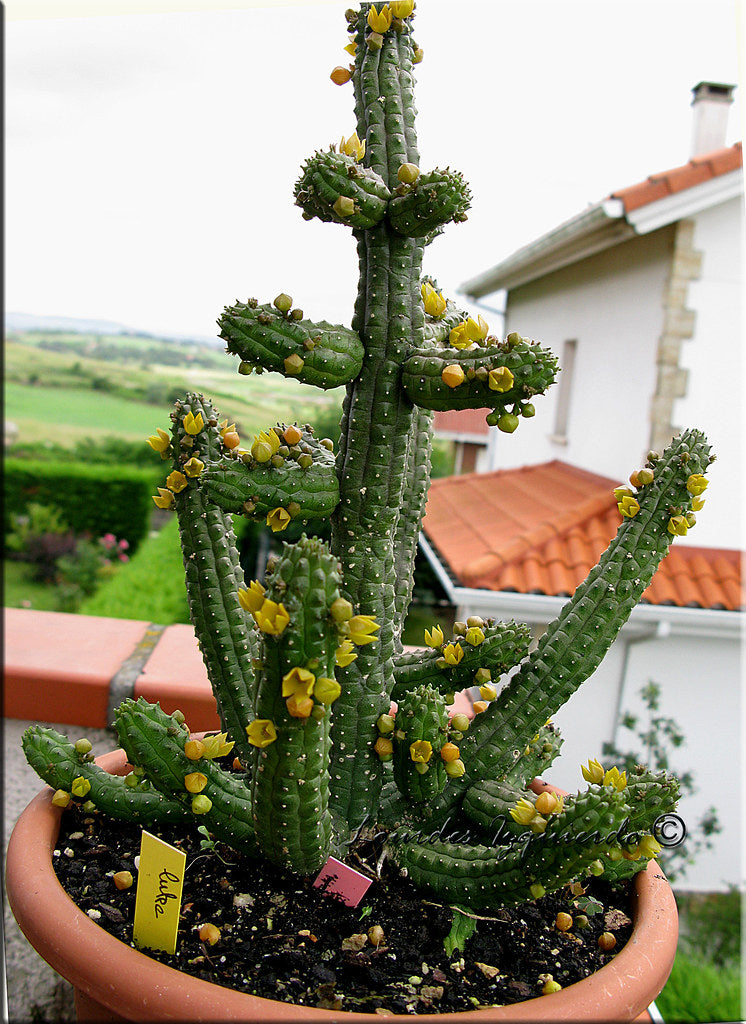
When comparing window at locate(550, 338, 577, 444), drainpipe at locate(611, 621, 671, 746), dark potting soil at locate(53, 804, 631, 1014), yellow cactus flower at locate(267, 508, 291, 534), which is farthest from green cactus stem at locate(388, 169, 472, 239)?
window at locate(550, 338, 577, 444)

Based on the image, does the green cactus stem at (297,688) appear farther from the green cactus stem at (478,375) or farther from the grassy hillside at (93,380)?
the grassy hillside at (93,380)

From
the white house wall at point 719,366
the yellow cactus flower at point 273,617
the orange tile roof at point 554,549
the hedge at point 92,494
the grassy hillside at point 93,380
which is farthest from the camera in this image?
the grassy hillside at point 93,380

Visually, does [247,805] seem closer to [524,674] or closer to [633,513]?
[524,674]

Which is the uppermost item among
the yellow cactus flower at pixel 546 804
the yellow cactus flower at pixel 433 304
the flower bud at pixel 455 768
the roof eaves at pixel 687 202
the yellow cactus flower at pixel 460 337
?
the roof eaves at pixel 687 202

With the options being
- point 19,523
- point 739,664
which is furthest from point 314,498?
point 19,523

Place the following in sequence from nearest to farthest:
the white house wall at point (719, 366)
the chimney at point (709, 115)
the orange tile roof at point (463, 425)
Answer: the white house wall at point (719, 366)
the chimney at point (709, 115)
the orange tile roof at point (463, 425)

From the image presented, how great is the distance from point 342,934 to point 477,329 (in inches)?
19.9

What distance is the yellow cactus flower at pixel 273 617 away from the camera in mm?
514

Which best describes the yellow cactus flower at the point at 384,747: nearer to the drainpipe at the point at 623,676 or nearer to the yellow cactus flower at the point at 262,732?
the yellow cactus flower at the point at 262,732

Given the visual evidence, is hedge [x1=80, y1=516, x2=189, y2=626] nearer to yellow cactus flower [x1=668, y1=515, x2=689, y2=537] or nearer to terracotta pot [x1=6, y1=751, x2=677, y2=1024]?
terracotta pot [x1=6, y1=751, x2=677, y2=1024]

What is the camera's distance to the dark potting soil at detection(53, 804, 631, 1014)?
22.9 inches

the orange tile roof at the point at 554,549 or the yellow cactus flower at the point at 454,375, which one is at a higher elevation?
the yellow cactus flower at the point at 454,375

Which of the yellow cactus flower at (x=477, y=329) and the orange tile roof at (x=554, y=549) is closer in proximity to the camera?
the yellow cactus flower at (x=477, y=329)

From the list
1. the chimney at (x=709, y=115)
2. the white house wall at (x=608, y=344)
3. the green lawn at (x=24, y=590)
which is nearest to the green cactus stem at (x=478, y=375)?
the white house wall at (x=608, y=344)
